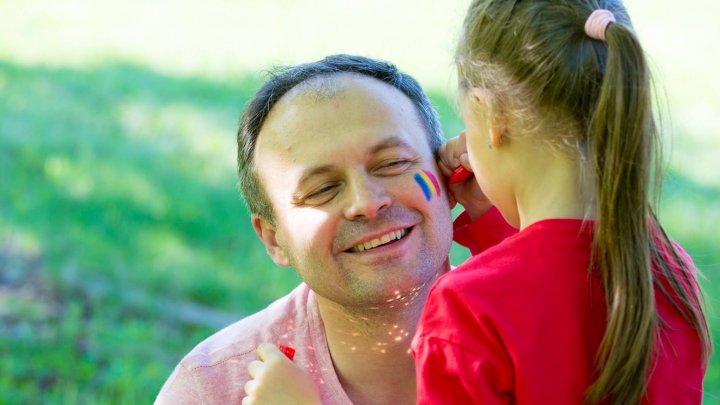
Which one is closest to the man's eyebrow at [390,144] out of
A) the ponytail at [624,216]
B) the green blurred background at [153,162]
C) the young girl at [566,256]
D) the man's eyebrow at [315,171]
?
the man's eyebrow at [315,171]

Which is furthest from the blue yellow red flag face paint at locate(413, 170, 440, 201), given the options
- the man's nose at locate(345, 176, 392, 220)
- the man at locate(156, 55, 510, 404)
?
the man's nose at locate(345, 176, 392, 220)

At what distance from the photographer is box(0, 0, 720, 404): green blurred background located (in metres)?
4.48

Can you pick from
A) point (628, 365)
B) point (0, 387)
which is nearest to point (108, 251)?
point (0, 387)

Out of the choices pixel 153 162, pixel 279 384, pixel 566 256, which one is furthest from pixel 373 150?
pixel 153 162

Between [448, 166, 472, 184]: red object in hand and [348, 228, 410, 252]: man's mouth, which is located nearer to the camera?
[348, 228, 410, 252]: man's mouth

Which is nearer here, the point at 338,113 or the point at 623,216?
the point at 623,216

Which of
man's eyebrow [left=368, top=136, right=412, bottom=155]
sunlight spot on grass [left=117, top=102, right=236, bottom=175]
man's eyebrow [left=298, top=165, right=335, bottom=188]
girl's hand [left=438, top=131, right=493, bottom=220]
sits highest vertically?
sunlight spot on grass [left=117, top=102, right=236, bottom=175]

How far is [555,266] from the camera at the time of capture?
75.0 inches

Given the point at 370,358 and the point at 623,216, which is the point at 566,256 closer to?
the point at 623,216

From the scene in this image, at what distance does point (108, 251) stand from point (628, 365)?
11.1ft

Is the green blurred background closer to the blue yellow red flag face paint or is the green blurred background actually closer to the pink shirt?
the blue yellow red flag face paint

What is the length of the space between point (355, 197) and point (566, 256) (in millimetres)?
711

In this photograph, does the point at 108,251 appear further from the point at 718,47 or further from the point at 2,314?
the point at 718,47

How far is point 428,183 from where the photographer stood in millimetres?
2637
